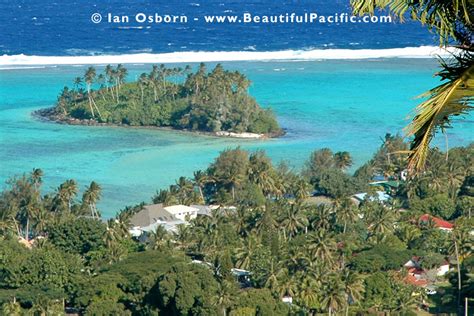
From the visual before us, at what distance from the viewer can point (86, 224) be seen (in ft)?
157

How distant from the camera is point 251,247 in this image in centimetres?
4550

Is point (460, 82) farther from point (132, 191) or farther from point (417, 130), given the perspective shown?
point (132, 191)

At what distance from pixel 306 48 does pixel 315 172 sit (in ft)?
216

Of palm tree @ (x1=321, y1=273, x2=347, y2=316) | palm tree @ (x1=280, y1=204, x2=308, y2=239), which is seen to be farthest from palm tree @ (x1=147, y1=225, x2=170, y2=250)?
palm tree @ (x1=321, y1=273, x2=347, y2=316)

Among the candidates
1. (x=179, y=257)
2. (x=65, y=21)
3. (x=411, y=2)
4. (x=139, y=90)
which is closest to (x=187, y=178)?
A: (x=179, y=257)

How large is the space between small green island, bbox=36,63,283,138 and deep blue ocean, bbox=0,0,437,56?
32184 millimetres

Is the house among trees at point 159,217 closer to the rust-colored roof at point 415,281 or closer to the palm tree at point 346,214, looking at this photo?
the palm tree at point 346,214

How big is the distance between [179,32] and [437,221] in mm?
91929

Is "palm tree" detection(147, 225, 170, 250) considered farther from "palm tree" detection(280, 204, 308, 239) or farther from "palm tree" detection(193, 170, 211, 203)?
"palm tree" detection(193, 170, 211, 203)

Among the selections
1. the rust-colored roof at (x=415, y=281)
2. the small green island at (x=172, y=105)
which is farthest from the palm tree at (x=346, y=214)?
the small green island at (x=172, y=105)

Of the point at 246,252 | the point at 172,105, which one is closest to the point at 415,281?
the point at 246,252

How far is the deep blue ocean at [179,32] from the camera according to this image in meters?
129

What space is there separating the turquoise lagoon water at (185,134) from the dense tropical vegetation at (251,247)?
4661 mm

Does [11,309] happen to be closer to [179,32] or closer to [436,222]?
[436,222]
